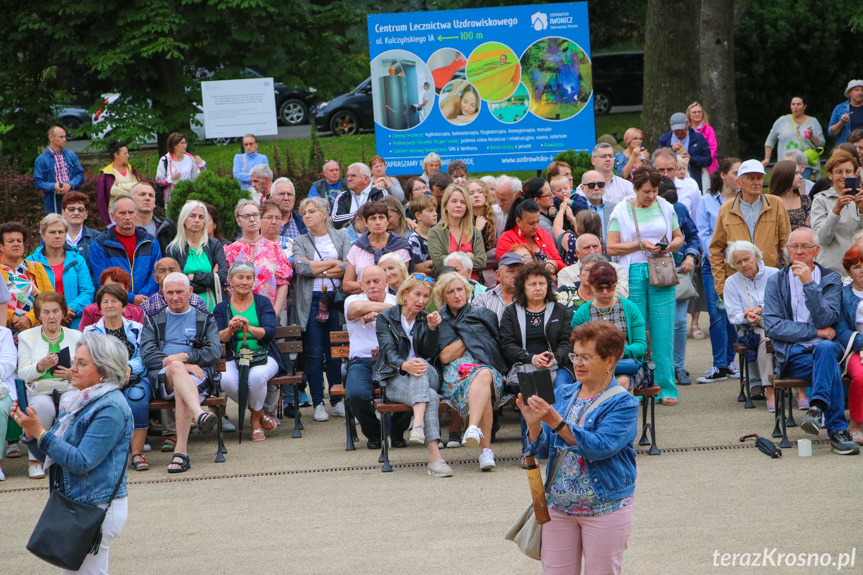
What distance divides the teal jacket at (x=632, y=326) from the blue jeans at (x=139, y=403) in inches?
138

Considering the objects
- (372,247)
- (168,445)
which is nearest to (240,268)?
(372,247)

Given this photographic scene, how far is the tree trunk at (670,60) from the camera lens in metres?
Result: 17.2

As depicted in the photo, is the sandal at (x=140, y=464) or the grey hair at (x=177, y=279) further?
the grey hair at (x=177, y=279)

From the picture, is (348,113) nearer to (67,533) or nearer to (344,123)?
(344,123)

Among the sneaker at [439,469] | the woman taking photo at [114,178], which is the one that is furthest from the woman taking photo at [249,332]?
the woman taking photo at [114,178]

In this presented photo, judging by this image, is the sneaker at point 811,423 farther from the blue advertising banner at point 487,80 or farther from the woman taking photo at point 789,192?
the blue advertising banner at point 487,80

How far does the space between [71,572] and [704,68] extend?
15.2 m

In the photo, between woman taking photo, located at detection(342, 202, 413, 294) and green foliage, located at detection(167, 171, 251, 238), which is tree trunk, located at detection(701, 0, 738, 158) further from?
woman taking photo, located at detection(342, 202, 413, 294)

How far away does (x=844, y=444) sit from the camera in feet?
25.8

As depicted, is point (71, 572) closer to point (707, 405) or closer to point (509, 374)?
point (509, 374)

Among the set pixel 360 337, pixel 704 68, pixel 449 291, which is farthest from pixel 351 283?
pixel 704 68

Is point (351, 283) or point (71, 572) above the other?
point (351, 283)

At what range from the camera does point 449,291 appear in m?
8.32

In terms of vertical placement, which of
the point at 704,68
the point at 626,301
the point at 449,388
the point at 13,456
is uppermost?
the point at 704,68
